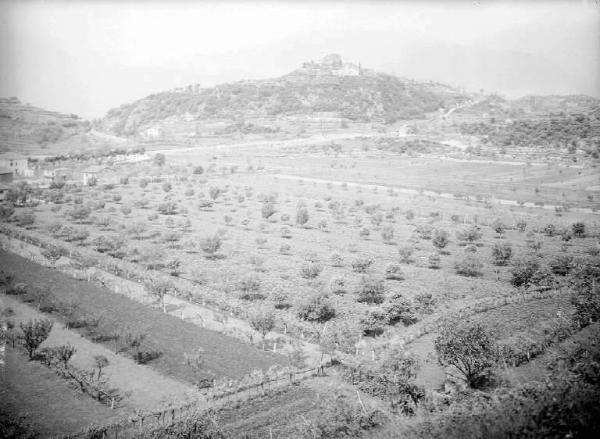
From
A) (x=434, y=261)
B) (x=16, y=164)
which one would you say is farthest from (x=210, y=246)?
(x=16, y=164)

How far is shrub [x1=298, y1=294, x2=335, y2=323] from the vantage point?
21.5 meters

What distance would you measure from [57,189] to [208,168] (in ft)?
79.1

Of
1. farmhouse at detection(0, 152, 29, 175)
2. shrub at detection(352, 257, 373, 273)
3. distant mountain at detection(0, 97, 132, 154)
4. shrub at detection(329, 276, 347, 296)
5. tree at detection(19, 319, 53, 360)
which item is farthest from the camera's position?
distant mountain at detection(0, 97, 132, 154)

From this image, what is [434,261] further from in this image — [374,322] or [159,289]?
Result: [159,289]

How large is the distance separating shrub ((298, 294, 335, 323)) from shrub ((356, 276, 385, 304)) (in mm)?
2933

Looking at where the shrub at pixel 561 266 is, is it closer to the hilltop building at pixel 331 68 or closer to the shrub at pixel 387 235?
the shrub at pixel 387 235

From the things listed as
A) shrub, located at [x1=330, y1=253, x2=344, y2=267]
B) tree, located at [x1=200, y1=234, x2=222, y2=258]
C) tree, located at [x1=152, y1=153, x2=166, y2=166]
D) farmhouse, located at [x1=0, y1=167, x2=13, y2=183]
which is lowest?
shrub, located at [x1=330, y1=253, x2=344, y2=267]

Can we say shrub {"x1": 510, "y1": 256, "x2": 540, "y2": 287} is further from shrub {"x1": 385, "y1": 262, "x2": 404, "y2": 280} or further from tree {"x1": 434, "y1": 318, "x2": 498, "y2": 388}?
tree {"x1": 434, "y1": 318, "x2": 498, "y2": 388}

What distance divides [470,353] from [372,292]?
358 inches

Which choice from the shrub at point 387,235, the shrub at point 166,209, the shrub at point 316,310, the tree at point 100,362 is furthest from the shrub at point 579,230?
the shrub at point 166,209

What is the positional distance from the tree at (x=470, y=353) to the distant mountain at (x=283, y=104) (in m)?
Result: 111

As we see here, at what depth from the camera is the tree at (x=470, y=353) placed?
15.4 m

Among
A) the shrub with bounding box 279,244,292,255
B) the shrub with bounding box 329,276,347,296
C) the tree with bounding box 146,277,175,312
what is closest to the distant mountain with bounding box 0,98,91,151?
the shrub with bounding box 279,244,292,255

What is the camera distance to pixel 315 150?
96.1 m
